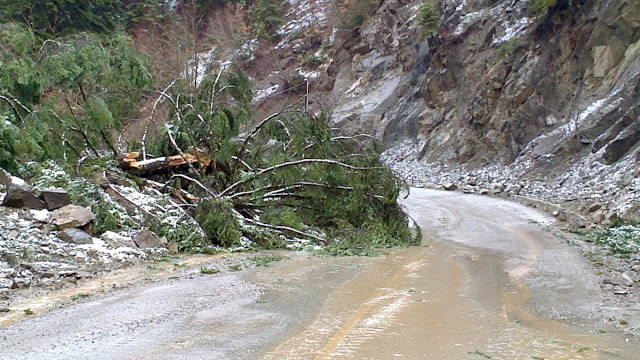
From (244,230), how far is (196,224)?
1.02 meters

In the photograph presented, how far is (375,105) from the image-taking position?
136ft

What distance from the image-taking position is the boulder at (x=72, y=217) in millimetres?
8609

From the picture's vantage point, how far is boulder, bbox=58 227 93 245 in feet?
27.5

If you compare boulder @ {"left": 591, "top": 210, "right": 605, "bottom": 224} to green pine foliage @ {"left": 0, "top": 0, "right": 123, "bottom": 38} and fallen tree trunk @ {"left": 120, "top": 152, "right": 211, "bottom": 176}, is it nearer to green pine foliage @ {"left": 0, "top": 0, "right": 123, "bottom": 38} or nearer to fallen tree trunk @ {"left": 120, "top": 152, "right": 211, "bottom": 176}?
fallen tree trunk @ {"left": 120, "top": 152, "right": 211, "bottom": 176}

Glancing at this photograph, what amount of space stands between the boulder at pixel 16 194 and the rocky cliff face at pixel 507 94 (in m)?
13.4

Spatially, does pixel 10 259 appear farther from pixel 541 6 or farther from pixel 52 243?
pixel 541 6

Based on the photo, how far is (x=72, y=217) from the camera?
28.6ft

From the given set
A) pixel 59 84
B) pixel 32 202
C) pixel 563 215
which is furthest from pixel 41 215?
pixel 563 215

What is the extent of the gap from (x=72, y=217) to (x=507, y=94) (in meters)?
25.3

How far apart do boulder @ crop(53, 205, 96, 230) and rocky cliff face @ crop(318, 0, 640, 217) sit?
12.5m

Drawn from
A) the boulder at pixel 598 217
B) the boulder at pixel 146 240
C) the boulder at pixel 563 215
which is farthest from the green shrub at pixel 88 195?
the boulder at pixel 563 215

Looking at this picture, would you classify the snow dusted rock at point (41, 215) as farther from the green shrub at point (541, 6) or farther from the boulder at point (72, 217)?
the green shrub at point (541, 6)

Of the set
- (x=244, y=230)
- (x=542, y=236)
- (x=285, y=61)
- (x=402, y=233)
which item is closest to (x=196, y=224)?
(x=244, y=230)

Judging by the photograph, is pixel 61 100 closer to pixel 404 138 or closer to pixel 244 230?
pixel 244 230
